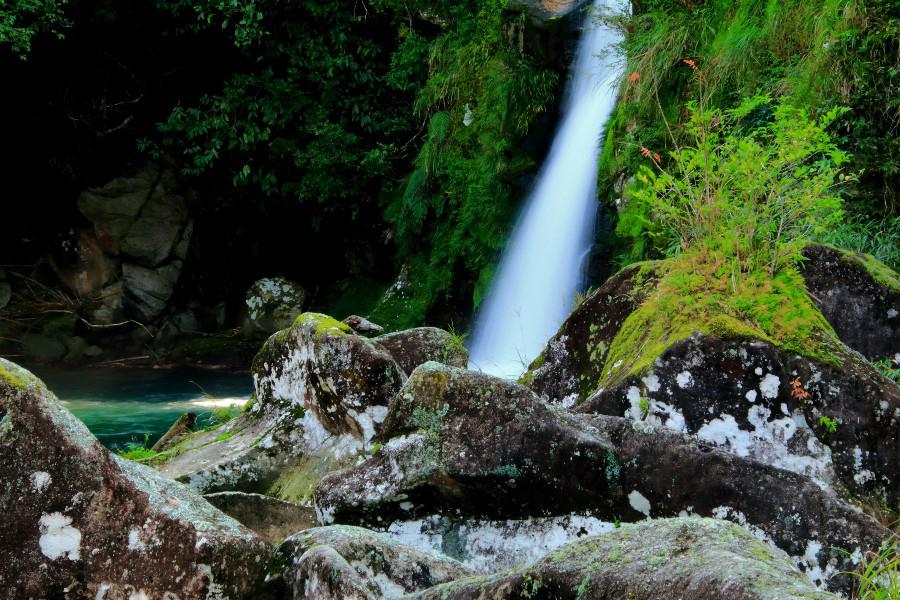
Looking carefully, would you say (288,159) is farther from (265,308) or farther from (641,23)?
(641,23)

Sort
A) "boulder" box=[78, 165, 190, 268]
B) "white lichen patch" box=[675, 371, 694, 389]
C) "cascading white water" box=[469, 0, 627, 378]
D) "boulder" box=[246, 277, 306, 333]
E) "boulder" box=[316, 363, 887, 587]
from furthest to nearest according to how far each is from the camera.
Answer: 1. "boulder" box=[246, 277, 306, 333]
2. "boulder" box=[78, 165, 190, 268]
3. "cascading white water" box=[469, 0, 627, 378]
4. "white lichen patch" box=[675, 371, 694, 389]
5. "boulder" box=[316, 363, 887, 587]

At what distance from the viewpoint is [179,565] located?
2.20 m

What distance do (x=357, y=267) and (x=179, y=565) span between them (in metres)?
13.0

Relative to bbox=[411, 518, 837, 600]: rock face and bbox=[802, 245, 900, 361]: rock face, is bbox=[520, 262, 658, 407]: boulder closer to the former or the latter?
bbox=[802, 245, 900, 361]: rock face

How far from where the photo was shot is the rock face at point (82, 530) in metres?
2.15

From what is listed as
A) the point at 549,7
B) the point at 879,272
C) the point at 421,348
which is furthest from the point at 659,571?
the point at 549,7

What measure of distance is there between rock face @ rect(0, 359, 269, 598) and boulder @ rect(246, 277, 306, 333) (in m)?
12.4

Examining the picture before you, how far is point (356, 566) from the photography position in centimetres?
222

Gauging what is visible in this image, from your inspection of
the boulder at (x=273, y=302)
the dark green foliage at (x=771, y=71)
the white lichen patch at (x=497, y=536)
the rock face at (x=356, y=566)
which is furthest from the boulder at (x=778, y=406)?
the boulder at (x=273, y=302)

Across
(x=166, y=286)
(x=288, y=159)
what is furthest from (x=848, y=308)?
(x=166, y=286)

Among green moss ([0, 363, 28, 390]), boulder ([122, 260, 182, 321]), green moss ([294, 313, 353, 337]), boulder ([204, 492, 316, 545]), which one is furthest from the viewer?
boulder ([122, 260, 182, 321])

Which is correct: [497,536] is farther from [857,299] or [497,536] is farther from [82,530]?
[857,299]

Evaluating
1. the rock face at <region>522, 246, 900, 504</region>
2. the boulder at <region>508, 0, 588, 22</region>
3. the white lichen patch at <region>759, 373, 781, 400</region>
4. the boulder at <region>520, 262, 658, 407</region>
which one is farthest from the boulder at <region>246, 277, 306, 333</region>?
the white lichen patch at <region>759, 373, 781, 400</region>

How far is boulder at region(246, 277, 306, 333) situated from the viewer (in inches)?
579
